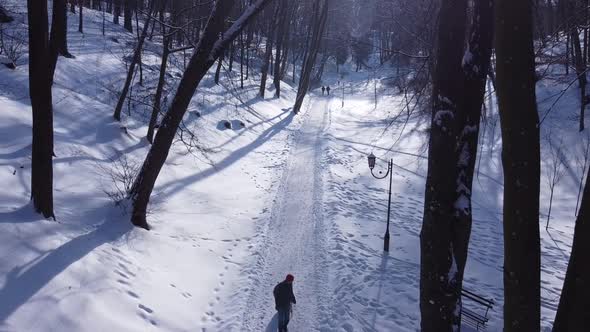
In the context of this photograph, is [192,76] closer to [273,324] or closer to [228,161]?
[273,324]

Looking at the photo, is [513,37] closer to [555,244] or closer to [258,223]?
[258,223]

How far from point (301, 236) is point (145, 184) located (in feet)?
14.0

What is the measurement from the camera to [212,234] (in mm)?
10320

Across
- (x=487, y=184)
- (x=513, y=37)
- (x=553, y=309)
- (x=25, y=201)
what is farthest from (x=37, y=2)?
(x=487, y=184)

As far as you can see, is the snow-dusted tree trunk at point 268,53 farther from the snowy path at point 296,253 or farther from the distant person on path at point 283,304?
the distant person on path at point 283,304

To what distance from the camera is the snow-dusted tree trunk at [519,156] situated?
9.99 ft

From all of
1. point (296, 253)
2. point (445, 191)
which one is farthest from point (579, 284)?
point (296, 253)

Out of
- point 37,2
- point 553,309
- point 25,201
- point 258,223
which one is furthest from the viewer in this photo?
point 258,223

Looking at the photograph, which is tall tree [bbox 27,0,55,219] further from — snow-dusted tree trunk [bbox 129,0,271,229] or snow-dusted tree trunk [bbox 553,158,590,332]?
snow-dusted tree trunk [bbox 553,158,590,332]

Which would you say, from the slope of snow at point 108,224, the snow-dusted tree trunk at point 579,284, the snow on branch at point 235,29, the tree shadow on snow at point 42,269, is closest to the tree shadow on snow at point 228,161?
the slope of snow at point 108,224

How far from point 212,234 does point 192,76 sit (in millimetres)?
4098

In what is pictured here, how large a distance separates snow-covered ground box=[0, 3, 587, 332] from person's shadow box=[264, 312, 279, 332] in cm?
4

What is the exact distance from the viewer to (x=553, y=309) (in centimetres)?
867

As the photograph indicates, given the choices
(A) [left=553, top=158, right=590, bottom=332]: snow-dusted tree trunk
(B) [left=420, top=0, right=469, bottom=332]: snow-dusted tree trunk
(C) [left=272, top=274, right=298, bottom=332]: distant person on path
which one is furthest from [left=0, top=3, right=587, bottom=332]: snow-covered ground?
(A) [left=553, top=158, right=590, bottom=332]: snow-dusted tree trunk
